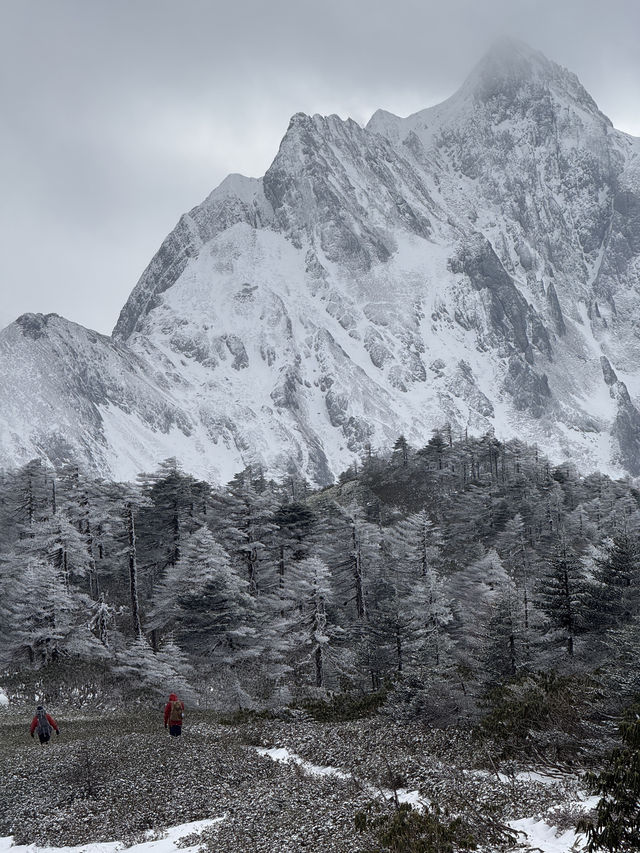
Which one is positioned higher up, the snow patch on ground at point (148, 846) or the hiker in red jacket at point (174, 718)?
the hiker in red jacket at point (174, 718)

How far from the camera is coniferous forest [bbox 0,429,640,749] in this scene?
27656 millimetres

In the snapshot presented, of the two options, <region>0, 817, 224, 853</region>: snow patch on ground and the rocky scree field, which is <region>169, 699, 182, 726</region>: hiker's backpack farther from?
<region>0, 817, 224, 853</region>: snow patch on ground

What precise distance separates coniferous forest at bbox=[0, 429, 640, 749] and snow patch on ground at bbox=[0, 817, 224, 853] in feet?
30.6

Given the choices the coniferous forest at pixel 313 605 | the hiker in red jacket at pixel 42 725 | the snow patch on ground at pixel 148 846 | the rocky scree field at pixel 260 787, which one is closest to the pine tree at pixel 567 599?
the coniferous forest at pixel 313 605

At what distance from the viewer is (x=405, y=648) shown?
120ft

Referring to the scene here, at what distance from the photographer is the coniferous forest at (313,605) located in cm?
2766

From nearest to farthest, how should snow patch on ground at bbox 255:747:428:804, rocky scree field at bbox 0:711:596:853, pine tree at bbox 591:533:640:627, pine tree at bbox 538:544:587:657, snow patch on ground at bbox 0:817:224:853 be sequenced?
rocky scree field at bbox 0:711:596:853
snow patch on ground at bbox 0:817:224:853
snow patch on ground at bbox 255:747:428:804
pine tree at bbox 591:533:640:627
pine tree at bbox 538:544:587:657

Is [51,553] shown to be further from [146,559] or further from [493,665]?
[493,665]

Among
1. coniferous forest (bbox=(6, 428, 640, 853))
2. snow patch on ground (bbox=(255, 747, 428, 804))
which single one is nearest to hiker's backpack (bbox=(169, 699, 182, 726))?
coniferous forest (bbox=(6, 428, 640, 853))

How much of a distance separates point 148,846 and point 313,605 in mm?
28154

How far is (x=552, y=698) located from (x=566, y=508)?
224ft

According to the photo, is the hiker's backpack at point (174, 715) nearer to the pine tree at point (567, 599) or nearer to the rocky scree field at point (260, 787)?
the rocky scree field at point (260, 787)

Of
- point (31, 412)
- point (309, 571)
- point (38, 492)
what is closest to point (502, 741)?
point (309, 571)

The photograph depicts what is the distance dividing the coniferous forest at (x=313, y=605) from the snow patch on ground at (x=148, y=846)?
9.33m
